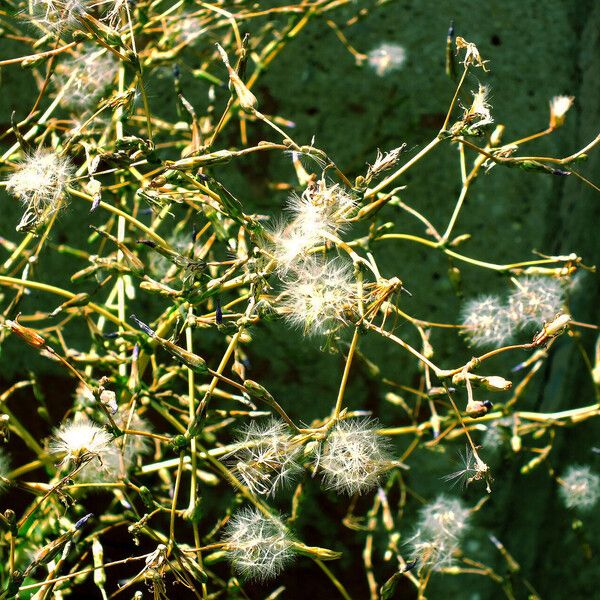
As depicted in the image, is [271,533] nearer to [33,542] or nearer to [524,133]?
[33,542]

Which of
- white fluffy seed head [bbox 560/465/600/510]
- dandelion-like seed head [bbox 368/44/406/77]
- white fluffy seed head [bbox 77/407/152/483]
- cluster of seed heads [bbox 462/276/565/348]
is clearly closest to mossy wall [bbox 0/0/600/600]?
dandelion-like seed head [bbox 368/44/406/77]

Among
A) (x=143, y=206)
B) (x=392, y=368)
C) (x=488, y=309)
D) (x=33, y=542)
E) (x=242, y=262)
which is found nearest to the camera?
(x=242, y=262)

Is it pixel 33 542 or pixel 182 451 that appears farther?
pixel 33 542

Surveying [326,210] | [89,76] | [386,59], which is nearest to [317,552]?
[326,210]

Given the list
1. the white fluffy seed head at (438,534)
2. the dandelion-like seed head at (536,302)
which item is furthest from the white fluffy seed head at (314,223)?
the white fluffy seed head at (438,534)

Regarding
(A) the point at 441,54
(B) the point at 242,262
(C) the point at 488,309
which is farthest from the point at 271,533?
(A) the point at 441,54

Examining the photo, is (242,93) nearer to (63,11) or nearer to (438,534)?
(63,11)

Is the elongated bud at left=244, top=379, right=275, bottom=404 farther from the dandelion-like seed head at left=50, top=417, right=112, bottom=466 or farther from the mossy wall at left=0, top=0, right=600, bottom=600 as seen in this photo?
the mossy wall at left=0, top=0, right=600, bottom=600
